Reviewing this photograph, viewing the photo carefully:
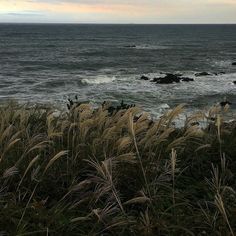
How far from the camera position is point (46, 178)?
191 inches

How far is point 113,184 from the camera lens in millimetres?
4449

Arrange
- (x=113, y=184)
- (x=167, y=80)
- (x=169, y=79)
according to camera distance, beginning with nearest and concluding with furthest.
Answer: (x=113, y=184)
(x=167, y=80)
(x=169, y=79)

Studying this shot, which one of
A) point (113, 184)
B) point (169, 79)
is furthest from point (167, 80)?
point (113, 184)

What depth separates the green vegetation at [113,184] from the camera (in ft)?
13.5

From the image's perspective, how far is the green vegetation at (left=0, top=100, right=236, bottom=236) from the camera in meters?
4.11

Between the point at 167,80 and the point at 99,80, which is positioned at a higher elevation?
the point at 167,80

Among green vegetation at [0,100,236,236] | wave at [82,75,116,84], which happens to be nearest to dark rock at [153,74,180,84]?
wave at [82,75,116,84]

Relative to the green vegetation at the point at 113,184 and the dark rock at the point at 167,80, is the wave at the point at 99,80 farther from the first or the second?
the green vegetation at the point at 113,184

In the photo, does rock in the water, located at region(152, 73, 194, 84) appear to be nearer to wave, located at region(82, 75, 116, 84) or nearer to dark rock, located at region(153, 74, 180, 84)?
dark rock, located at region(153, 74, 180, 84)

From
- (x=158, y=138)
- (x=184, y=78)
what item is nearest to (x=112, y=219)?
(x=158, y=138)

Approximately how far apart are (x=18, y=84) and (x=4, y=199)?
32.8 m

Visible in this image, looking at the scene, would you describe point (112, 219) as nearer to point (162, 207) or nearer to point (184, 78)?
point (162, 207)

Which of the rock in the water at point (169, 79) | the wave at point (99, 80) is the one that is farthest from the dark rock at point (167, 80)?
the wave at point (99, 80)

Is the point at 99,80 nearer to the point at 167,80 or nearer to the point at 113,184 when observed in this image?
the point at 167,80
